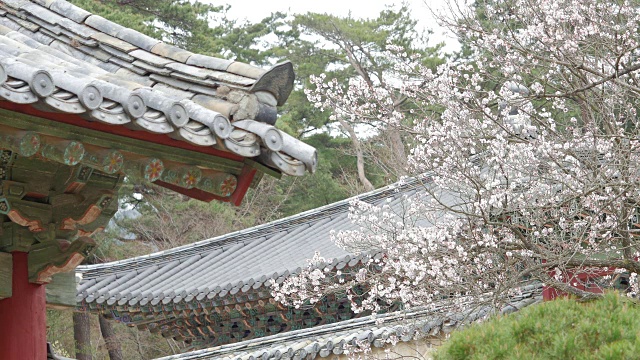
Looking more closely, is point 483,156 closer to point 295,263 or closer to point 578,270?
point 578,270

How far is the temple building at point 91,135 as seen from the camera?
9.34 ft

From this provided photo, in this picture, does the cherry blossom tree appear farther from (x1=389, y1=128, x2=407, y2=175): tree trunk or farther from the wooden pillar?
the wooden pillar

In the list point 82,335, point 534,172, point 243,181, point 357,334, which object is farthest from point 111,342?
point 243,181

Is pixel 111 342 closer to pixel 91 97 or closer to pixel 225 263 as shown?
pixel 225 263

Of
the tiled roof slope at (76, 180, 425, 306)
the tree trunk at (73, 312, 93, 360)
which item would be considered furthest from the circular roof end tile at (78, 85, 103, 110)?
the tree trunk at (73, 312, 93, 360)

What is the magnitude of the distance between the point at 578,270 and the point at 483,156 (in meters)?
1.12

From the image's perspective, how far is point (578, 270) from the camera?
22.0ft

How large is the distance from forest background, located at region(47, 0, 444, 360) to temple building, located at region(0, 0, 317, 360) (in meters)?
11.4

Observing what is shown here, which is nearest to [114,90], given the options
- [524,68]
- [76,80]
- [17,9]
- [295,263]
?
[76,80]

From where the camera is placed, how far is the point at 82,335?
19.0 m

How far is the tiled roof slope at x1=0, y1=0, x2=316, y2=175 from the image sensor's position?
2748 mm

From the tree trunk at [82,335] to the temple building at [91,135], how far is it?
14.9 m

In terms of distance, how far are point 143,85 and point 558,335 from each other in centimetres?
166

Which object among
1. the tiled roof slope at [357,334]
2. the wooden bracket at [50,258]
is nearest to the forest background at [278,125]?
the tiled roof slope at [357,334]
